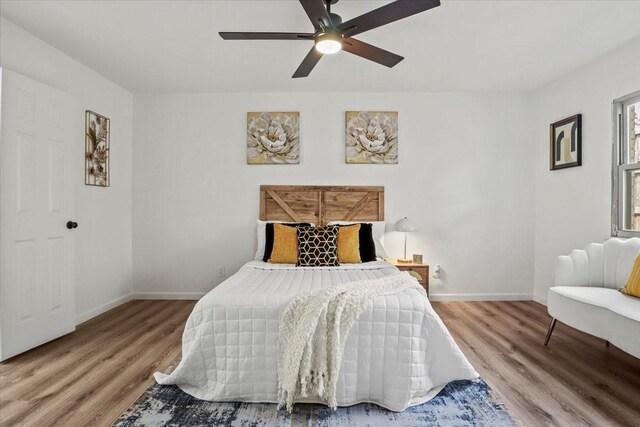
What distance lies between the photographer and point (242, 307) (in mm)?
2094

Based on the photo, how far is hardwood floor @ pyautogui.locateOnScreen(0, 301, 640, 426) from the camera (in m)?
1.97

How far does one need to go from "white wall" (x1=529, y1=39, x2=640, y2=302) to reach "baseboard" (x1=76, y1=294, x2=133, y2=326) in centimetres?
497

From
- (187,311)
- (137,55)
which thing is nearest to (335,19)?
(137,55)

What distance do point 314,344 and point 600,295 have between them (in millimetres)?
2195

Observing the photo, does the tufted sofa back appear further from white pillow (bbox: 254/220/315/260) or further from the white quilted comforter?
white pillow (bbox: 254/220/315/260)

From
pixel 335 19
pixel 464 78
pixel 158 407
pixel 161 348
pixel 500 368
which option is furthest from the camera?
pixel 464 78

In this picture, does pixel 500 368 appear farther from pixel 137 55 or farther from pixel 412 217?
pixel 137 55

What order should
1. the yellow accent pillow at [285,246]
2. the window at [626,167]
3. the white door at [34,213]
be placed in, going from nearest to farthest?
the white door at [34,213], the window at [626,167], the yellow accent pillow at [285,246]

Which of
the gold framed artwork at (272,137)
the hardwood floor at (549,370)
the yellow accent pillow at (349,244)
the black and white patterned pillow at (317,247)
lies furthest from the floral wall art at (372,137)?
the hardwood floor at (549,370)

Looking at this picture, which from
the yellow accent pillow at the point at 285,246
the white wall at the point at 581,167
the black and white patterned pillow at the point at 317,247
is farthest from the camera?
the yellow accent pillow at the point at 285,246

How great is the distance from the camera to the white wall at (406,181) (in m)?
4.39

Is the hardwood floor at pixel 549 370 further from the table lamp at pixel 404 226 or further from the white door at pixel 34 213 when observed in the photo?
the white door at pixel 34 213

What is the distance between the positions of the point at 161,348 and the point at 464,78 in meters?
3.96

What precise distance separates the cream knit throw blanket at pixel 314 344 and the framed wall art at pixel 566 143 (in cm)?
306
